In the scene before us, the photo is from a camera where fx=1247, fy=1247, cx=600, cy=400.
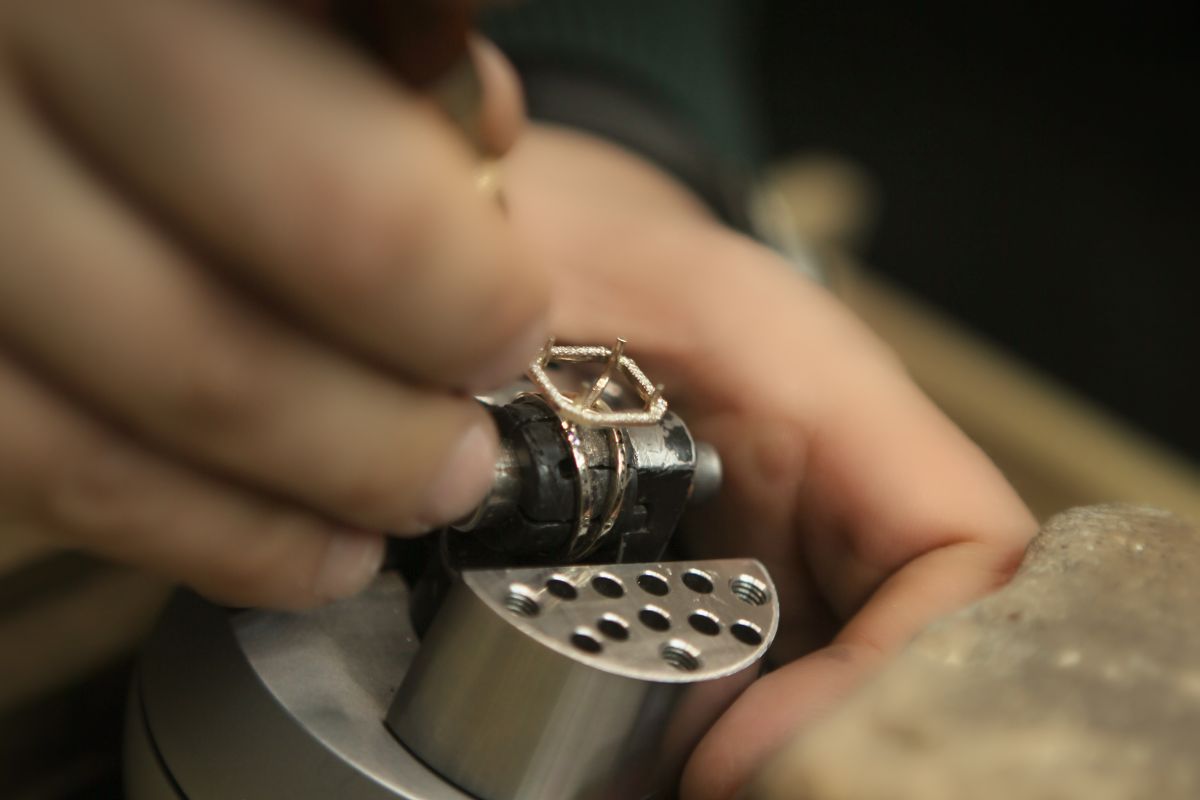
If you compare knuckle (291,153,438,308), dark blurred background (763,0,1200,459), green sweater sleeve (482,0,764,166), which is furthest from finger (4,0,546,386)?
dark blurred background (763,0,1200,459)

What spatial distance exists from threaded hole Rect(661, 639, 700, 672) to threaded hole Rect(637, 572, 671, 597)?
0.08 ft

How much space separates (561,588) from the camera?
0.42 meters

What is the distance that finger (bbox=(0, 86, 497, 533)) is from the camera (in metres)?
0.28

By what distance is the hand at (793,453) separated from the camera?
17.7 inches

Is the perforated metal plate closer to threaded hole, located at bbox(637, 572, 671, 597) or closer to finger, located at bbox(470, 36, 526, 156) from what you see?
threaded hole, located at bbox(637, 572, 671, 597)

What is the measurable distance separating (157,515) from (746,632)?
0.21 meters

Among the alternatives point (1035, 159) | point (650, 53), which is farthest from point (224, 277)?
point (1035, 159)

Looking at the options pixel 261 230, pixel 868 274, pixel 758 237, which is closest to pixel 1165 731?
pixel 261 230

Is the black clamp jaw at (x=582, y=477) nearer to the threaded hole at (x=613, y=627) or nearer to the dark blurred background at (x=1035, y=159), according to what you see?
the threaded hole at (x=613, y=627)

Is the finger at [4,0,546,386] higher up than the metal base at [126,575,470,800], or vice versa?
the finger at [4,0,546,386]

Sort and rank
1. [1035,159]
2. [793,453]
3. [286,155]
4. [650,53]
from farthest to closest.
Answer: [1035,159], [650,53], [793,453], [286,155]

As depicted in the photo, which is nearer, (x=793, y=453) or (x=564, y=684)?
(x=564, y=684)

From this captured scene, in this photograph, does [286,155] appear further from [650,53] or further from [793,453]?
[650,53]

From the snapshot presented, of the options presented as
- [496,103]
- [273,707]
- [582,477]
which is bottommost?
[273,707]
